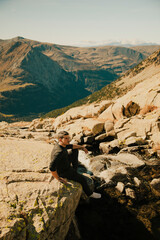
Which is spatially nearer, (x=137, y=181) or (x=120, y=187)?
(x=120, y=187)

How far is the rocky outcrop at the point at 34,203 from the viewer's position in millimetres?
7344

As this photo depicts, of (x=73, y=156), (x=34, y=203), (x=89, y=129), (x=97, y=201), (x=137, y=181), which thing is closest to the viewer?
(x=34, y=203)

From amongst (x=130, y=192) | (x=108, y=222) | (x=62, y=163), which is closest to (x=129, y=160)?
(x=130, y=192)

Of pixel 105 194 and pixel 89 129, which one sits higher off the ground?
pixel 89 129

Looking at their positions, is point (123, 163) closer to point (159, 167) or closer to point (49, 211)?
point (159, 167)

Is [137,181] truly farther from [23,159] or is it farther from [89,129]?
[89,129]

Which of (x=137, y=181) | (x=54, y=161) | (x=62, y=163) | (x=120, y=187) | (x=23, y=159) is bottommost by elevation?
(x=120, y=187)

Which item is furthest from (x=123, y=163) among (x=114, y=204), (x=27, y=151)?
(x=27, y=151)

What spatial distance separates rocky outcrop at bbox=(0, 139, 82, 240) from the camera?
24.1 ft

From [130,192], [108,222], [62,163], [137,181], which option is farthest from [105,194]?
[62,163]

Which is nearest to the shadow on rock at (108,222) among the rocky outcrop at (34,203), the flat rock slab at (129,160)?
the rocky outcrop at (34,203)

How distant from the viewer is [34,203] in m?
8.55

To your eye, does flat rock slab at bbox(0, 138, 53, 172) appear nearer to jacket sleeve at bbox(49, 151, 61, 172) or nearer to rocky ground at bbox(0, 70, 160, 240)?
rocky ground at bbox(0, 70, 160, 240)

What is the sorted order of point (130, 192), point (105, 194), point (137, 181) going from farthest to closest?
point (137, 181)
point (105, 194)
point (130, 192)
